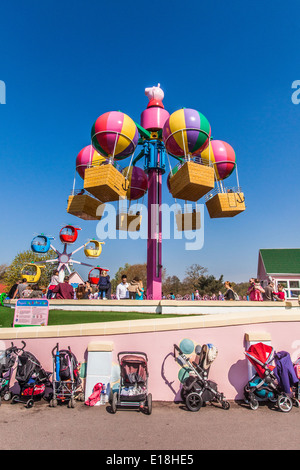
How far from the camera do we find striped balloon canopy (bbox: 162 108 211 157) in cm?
1059

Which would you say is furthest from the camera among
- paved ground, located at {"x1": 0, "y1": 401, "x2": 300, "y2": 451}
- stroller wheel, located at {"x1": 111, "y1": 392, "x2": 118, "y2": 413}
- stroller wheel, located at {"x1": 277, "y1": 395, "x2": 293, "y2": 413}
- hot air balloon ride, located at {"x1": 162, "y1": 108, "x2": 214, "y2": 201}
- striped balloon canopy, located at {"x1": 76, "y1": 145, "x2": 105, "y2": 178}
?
striped balloon canopy, located at {"x1": 76, "y1": 145, "x2": 105, "y2": 178}

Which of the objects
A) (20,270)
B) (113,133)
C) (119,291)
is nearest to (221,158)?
(113,133)

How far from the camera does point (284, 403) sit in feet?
16.9

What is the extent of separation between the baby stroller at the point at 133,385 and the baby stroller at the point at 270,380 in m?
2.05

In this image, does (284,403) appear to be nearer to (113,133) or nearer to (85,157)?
(113,133)

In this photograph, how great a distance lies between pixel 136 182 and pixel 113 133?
10.5 feet

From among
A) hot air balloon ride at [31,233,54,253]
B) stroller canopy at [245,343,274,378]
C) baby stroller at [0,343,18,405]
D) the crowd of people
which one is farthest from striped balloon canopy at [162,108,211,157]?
hot air balloon ride at [31,233,54,253]

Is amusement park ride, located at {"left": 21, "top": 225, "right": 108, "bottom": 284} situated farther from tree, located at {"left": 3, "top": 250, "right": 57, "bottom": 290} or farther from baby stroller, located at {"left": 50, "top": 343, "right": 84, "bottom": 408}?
baby stroller, located at {"left": 50, "top": 343, "right": 84, "bottom": 408}

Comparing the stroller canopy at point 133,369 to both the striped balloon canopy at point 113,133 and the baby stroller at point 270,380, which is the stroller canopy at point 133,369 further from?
the striped balloon canopy at point 113,133

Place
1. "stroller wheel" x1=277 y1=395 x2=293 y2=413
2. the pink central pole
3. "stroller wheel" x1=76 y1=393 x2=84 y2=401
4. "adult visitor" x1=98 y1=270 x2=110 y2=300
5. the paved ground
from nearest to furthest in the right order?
the paved ground < "stroller wheel" x1=277 y1=395 x2=293 y2=413 < "stroller wheel" x1=76 y1=393 x2=84 y2=401 < "adult visitor" x1=98 y1=270 x2=110 y2=300 < the pink central pole

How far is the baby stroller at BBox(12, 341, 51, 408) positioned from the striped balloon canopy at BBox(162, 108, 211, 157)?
28.6ft

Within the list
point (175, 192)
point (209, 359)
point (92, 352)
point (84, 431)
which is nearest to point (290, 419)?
point (209, 359)

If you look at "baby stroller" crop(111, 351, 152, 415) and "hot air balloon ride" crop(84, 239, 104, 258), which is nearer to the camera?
"baby stroller" crop(111, 351, 152, 415)

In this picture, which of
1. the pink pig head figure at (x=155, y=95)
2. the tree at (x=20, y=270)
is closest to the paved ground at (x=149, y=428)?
the pink pig head figure at (x=155, y=95)
